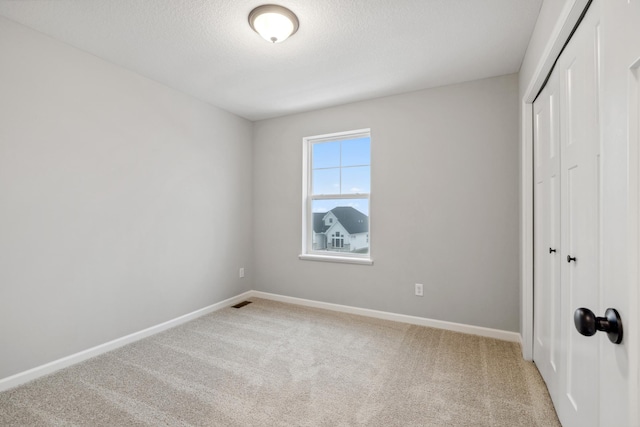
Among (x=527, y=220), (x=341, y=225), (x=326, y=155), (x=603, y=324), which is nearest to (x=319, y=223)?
(x=341, y=225)

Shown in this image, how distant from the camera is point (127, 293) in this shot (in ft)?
8.70

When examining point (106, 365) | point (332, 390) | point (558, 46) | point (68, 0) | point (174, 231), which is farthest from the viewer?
point (174, 231)

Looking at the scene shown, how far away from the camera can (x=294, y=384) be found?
2.01 metres

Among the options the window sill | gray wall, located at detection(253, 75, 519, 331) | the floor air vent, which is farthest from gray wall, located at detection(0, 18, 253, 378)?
gray wall, located at detection(253, 75, 519, 331)

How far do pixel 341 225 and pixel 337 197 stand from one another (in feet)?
1.19

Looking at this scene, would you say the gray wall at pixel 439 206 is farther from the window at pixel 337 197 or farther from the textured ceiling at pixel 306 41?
the textured ceiling at pixel 306 41

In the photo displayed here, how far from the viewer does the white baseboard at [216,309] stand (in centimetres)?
206

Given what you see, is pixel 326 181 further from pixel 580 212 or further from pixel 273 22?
pixel 580 212

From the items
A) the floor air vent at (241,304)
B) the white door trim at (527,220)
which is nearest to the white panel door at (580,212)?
the white door trim at (527,220)

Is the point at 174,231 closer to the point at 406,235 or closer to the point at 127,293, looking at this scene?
the point at 127,293

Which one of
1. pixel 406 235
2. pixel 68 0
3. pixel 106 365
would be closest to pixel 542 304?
pixel 406 235

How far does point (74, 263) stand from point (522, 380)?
11.5ft

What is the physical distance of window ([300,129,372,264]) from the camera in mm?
3477

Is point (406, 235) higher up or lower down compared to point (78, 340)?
higher up
